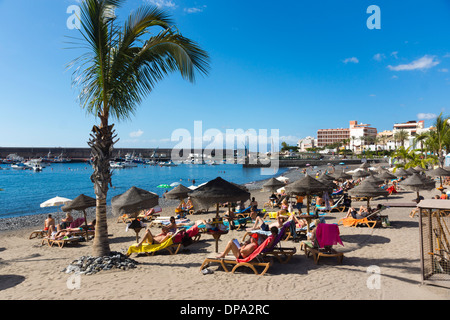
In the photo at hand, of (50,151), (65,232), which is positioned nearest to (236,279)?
(65,232)

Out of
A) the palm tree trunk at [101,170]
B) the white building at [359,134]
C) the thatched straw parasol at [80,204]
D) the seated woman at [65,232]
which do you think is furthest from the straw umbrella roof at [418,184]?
the white building at [359,134]

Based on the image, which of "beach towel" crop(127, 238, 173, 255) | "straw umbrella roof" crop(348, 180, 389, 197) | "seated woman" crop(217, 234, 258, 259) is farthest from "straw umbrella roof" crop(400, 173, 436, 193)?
"beach towel" crop(127, 238, 173, 255)

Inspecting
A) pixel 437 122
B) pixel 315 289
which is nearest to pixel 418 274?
pixel 315 289

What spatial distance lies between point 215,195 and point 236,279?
2.08 metres

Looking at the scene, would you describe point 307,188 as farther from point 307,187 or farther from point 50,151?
point 50,151

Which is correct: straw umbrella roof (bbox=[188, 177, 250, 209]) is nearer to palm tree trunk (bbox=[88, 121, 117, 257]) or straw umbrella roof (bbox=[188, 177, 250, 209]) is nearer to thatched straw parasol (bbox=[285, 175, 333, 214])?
palm tree trunk (bbox=[88, 121, 117, 257])

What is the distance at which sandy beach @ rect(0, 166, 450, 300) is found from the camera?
5438mm

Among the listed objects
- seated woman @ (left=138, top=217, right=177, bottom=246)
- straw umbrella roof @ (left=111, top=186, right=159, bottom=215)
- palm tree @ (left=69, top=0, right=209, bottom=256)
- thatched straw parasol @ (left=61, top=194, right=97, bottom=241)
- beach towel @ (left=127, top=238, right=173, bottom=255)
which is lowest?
beach towel @ (left=127, top=238, right=173, bottom=255)

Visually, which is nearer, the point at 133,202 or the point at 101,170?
the point at 101,170

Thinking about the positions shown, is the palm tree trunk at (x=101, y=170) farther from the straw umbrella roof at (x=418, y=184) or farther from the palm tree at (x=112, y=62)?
the straw umbrella roof at (x=418, y=184)

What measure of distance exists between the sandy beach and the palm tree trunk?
91 cm

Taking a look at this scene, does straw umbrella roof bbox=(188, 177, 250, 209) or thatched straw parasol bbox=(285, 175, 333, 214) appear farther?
thatched straw parasol bbox=(285, 175, 333, 214)

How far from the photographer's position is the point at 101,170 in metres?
7.23
